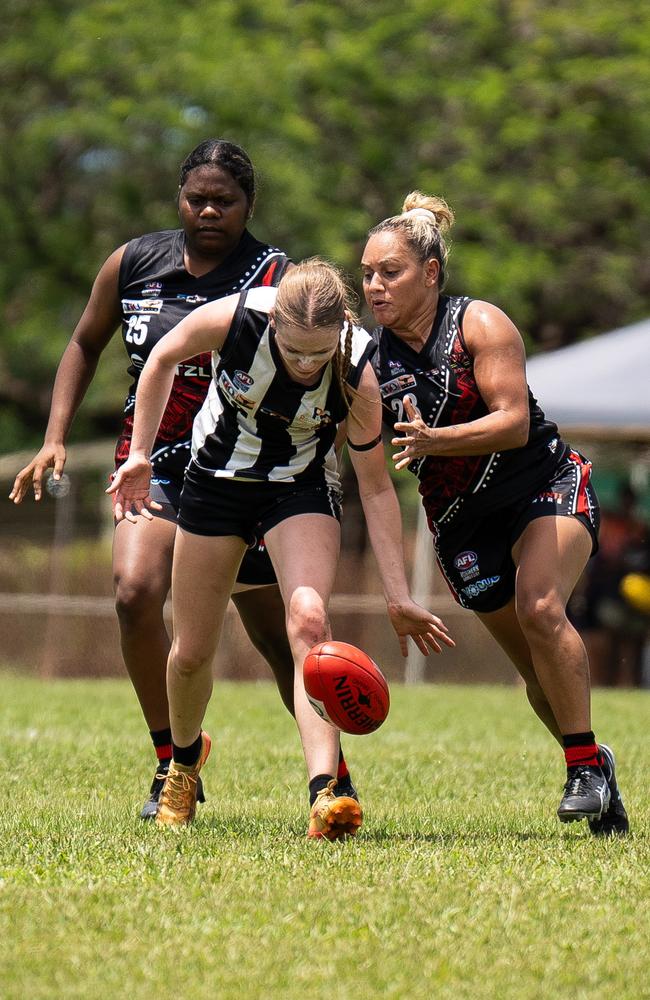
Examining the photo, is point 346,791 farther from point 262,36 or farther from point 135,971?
point 262,36

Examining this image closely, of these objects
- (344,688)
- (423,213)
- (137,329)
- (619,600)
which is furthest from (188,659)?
(619,600)

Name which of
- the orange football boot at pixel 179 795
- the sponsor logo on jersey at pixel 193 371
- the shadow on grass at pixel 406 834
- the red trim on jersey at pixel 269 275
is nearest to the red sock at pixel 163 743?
the shadow on grass at pixel 406 834

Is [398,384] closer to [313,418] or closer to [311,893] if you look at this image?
[313,418]

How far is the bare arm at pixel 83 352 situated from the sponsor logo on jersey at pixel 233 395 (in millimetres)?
981

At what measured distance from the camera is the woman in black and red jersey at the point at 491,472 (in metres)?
5.18

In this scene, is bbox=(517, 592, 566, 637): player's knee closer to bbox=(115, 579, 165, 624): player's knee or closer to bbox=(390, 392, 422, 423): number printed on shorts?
bbox=(390, 392, 422, 423): number printed on shorts

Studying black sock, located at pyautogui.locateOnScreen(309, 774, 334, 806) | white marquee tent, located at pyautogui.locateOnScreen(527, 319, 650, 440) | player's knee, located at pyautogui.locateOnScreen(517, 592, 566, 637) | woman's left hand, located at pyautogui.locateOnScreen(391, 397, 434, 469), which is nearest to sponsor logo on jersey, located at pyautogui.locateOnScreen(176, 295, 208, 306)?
woman's left hand, located at pyautogui.locateOnScreen(391, 397, 434, 469)

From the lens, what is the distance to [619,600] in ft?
54.1

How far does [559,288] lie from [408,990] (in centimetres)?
1914

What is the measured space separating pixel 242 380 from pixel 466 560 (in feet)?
3.62

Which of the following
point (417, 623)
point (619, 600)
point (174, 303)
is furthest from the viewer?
point (619, 600)

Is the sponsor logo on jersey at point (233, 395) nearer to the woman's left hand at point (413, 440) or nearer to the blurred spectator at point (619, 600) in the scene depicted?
the woman's left hand at point (413, 440)

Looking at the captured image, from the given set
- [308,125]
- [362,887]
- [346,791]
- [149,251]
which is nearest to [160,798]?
[346,791]

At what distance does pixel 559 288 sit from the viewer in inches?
848
